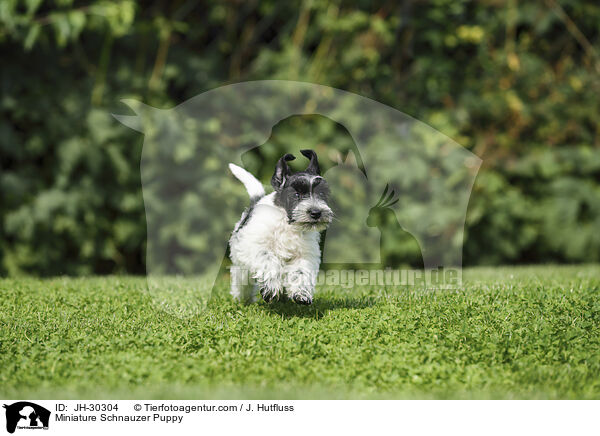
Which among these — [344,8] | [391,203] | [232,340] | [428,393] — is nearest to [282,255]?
[232,340]

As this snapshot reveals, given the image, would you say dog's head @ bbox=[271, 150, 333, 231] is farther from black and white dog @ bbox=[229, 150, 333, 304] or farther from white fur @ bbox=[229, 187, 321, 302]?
white fur @ bbox=[229, 187, 321, 302]

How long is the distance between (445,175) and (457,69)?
2366 millimetres

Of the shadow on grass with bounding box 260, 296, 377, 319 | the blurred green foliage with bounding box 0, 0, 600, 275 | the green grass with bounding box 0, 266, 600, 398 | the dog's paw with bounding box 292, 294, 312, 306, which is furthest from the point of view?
the blurred green foliage with bounding box 0, 0, 600, 275

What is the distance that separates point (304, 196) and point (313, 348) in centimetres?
100

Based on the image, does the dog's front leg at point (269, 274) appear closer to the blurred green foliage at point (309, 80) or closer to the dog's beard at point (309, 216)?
the dog's beard at point (309, 216)

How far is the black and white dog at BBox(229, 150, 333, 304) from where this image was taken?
14.2 ft

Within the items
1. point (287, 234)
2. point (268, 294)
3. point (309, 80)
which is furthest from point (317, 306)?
point (309, 80)

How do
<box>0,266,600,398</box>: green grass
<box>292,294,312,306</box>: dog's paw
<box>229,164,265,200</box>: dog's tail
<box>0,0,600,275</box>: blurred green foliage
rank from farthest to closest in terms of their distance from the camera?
<box>0,0,600,275</box>: blurred green foliage, <box>229,164,265,200</box>: dog's tail, <box>292,294,312,306</box>: dog's paw, <box>0,266,600,398</box>: green grass

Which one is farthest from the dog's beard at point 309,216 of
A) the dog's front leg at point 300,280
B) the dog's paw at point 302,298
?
the dog's paw at point 302,298

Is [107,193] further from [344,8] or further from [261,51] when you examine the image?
[344,8]

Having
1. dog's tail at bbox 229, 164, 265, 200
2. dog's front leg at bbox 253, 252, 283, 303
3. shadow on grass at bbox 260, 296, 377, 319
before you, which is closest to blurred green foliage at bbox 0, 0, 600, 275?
shadow on grass at bbox 260, 296, 377, 319
